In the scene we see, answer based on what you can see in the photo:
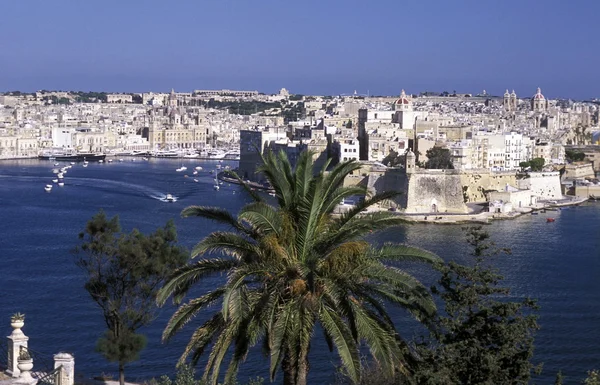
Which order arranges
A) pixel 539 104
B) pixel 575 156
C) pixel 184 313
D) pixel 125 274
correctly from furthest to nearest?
1. pixel 539 104
2. pixel 575 156
3. pixel 125 274
4. pixel 184 313

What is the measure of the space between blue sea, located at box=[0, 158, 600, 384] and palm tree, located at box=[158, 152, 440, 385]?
256 centimetres

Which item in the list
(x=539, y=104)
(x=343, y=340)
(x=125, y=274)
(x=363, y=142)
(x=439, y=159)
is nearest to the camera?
(x=343, y=340)

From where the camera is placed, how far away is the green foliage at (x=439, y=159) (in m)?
19.6

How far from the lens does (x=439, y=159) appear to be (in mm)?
19859

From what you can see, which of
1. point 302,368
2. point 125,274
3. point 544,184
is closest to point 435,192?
point 544,184

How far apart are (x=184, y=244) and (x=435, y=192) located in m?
5.98

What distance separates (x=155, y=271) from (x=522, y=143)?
19988 millimetres

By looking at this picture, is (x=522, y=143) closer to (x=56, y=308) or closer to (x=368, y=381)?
(x=56, y=308)

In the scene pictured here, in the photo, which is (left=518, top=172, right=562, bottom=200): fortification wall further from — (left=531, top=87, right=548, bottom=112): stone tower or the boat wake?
(left=531, top=87, right=548, bottom=112): stone tower

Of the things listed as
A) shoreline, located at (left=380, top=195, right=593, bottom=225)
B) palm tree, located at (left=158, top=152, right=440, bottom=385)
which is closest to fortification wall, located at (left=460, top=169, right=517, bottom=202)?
Answer: shoreline, located at (left=380, top=195, right=593, bottom=225)

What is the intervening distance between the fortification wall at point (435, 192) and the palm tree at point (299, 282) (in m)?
13.4

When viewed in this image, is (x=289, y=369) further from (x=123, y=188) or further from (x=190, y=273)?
(x=123, y=188)

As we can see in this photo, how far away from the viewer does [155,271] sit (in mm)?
4363

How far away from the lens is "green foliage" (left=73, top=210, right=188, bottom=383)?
14.0 feet
